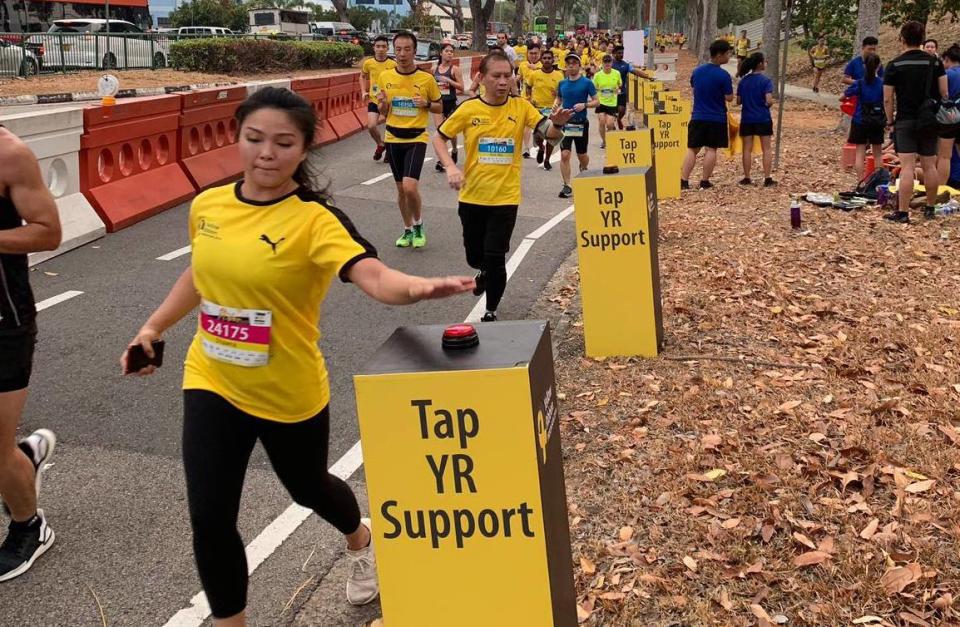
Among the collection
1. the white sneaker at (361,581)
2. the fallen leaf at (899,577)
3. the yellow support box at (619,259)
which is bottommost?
the fallen leaf at (899,577)

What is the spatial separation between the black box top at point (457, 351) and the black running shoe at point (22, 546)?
7.51 ft

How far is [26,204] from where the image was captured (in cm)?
400

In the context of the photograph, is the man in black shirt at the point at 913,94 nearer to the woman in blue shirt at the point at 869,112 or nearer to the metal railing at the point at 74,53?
the woman in blue shirt at the point at 869,112

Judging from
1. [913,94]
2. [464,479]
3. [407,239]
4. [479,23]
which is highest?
[479,23]

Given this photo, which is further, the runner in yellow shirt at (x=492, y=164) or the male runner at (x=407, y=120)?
the male runner at (x=407, y=120)

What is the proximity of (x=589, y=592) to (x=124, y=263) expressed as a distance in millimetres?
7191

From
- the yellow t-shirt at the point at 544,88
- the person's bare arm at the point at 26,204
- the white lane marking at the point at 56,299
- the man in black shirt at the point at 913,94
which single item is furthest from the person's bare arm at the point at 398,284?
the yellow t-shirt at the point at 544,88

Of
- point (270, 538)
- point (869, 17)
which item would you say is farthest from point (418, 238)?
point (869, 17)

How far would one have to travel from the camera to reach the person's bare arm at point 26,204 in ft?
12.9

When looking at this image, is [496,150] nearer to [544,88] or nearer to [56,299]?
[56,299]

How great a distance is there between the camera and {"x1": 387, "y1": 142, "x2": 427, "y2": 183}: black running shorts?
1035cm

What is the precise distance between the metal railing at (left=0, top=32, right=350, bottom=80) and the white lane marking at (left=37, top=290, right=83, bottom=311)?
2396 cm

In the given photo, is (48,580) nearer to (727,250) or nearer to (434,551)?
(434,551)

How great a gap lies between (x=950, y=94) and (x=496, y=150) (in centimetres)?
766
